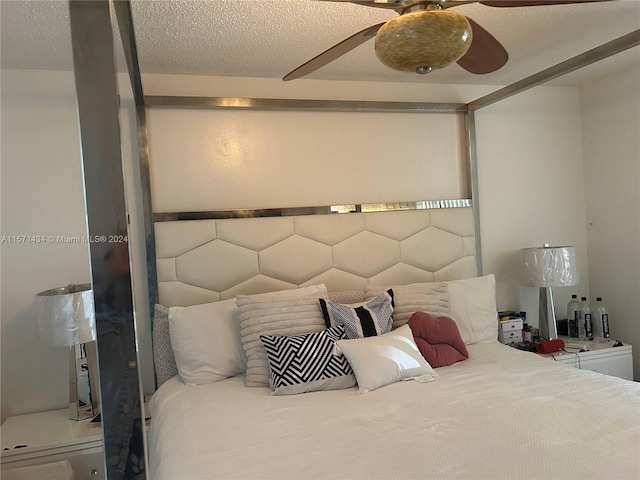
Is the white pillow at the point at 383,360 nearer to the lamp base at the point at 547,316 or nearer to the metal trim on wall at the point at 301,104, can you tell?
the lamp base at the point at 547,316

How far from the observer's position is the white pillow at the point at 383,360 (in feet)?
7.24

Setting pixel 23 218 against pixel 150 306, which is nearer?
pixel 23 218

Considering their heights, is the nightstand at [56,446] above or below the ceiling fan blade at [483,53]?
below

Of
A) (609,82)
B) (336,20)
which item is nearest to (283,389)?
(336,20)

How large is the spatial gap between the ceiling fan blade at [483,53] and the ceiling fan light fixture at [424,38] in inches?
10.4

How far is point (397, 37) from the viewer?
1579mm

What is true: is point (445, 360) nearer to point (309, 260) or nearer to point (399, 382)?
point (399, 382)

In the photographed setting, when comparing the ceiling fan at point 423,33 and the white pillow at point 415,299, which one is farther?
the white pillow at point 415,299

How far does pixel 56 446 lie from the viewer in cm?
221

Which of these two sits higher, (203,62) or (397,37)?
(203,62)

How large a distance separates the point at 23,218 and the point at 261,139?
4.36ft

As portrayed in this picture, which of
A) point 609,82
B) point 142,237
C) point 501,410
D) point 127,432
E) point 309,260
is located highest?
point 609,82

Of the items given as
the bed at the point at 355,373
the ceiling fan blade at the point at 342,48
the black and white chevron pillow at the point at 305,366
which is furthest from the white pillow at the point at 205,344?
the ceiling fan blade at the point at 342,48

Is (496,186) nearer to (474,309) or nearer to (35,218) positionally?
(474,309)
